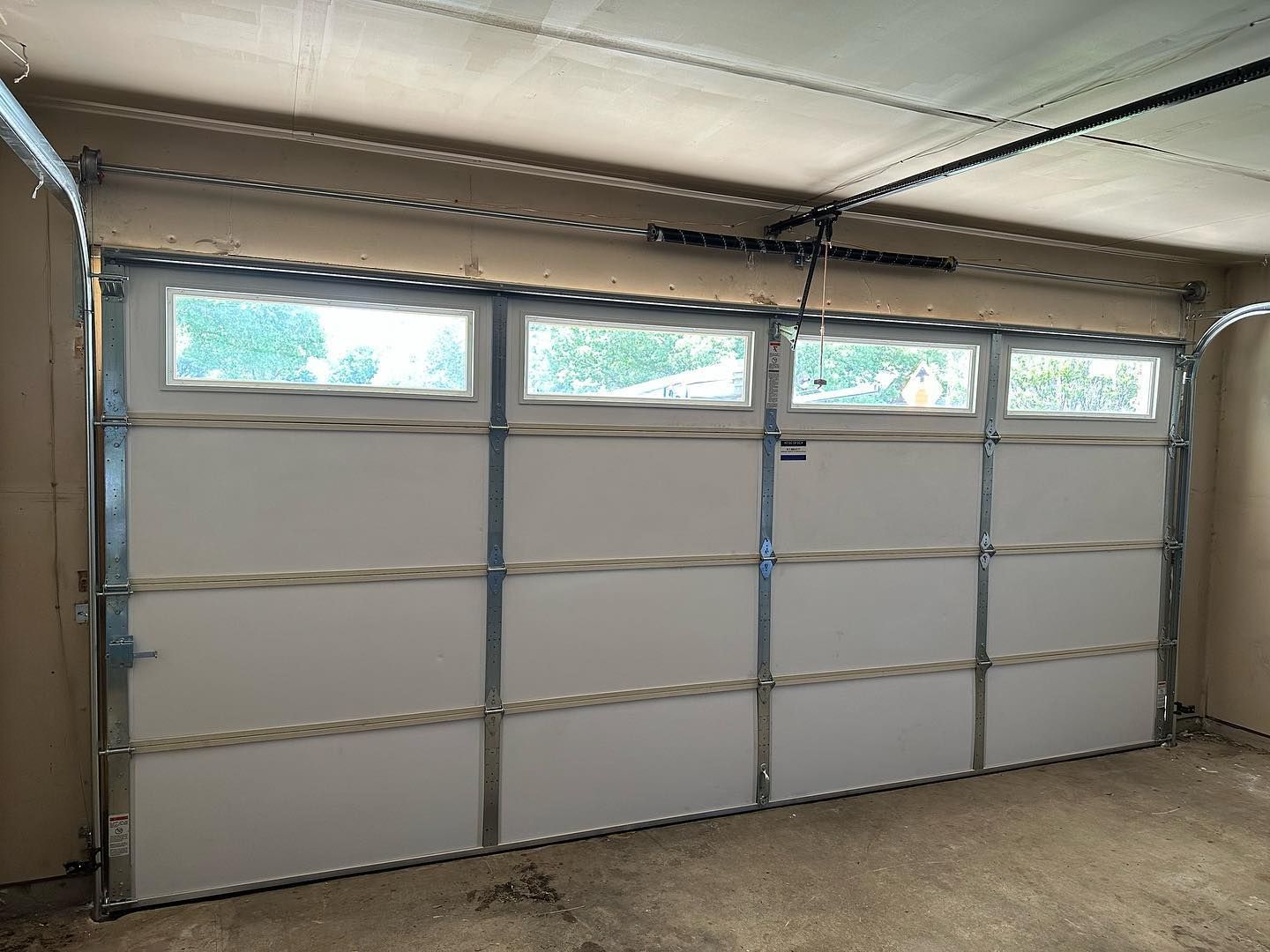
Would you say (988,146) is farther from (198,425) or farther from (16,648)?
(16,648)

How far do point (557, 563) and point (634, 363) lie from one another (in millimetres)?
957

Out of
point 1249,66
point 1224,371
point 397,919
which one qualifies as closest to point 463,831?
point 397,919

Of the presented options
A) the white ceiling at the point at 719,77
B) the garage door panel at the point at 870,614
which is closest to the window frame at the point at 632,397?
the white ceiling at the point at 719,77

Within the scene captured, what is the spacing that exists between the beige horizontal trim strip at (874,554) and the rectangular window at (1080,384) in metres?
0.82

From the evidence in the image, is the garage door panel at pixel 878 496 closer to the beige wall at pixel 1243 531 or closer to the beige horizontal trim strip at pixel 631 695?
the beige horizontal trim strip at pixel 631 695

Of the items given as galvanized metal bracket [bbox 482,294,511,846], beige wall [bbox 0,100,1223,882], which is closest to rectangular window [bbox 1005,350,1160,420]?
beige wall [bbox 0,100,1223,882]

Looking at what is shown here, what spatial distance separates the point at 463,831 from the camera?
11.4 feet

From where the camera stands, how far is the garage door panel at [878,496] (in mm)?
4020

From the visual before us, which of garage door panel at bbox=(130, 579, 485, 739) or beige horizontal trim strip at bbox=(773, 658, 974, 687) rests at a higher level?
garage door panel at bbox=(130, 579, 485, 739)

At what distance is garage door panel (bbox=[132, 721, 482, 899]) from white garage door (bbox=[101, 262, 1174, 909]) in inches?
0.4

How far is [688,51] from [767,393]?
185cm

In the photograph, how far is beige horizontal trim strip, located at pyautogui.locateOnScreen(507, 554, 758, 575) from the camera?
3.54 m

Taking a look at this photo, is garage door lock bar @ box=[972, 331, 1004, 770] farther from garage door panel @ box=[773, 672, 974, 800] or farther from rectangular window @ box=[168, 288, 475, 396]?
rectangular window @ box=[168, 288, 475, 396]

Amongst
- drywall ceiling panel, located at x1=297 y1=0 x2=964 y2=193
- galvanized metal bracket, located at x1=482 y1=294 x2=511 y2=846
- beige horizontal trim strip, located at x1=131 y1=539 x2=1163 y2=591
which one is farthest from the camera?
galvanized metal bracket, located at x1=482 y1=294 x2=511 y2=846
